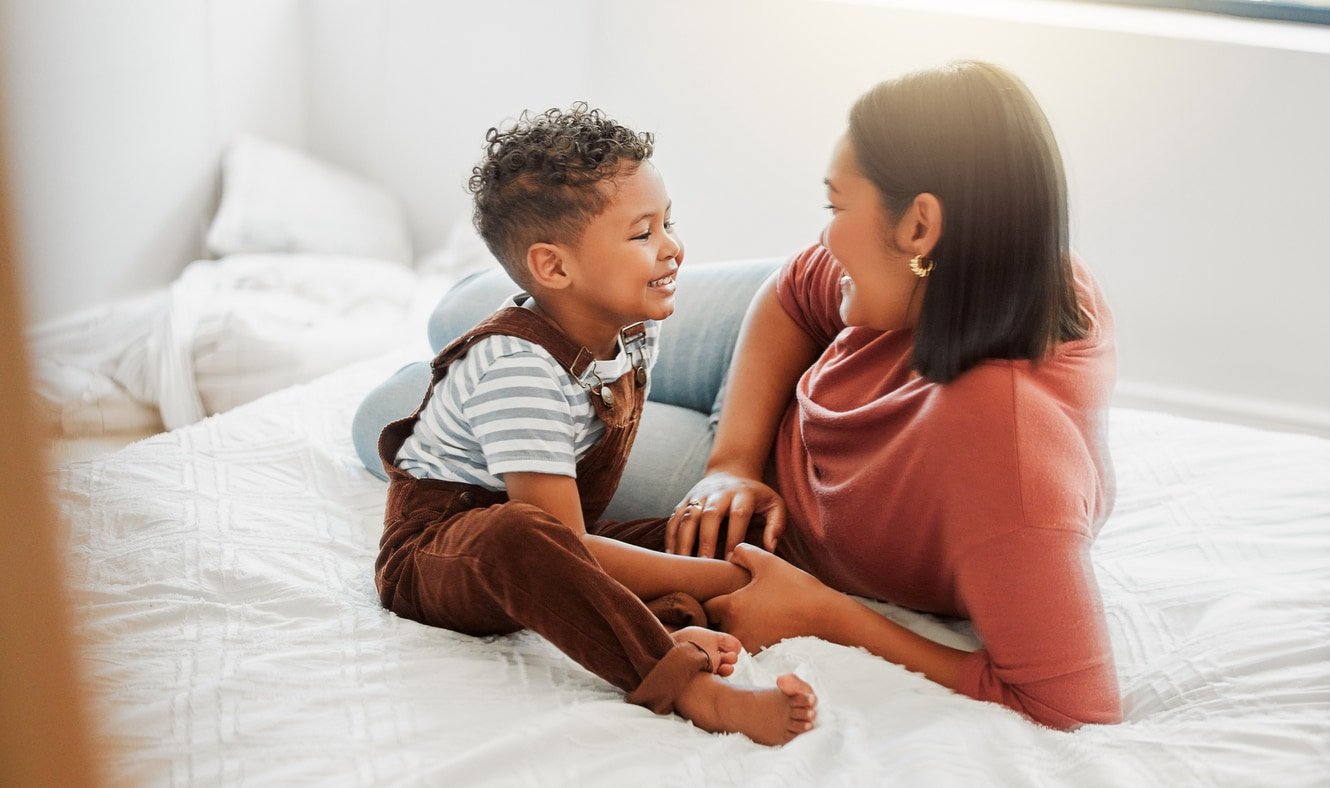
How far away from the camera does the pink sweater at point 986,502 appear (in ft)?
3.16

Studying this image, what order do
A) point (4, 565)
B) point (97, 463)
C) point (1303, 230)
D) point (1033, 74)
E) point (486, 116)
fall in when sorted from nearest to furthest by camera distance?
1. point (4, 565)
2. point (97, 463)
3. point (1303, 230)
4. point (1033, 74)
5. point (486, 116)

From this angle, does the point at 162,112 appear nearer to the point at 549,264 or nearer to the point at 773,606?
the point at 549,264

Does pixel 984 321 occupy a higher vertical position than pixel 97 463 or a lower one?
higher

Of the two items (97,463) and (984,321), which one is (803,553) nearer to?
(984,321)

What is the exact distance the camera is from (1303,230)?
229 centimetres

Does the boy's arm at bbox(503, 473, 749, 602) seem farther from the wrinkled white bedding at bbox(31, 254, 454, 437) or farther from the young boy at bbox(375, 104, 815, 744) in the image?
the wrinkled white bedding at bbox(31, 254, 454, 437)

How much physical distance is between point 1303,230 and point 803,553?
1.63 metres

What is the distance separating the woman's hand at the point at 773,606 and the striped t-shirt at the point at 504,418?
0.21 meters

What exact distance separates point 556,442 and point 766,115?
180cm

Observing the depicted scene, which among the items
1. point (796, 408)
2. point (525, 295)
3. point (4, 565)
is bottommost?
point (796, 408)

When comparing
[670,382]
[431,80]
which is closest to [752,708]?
[670,382]

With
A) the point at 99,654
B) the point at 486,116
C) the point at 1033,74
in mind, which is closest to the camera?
the point at 99,654

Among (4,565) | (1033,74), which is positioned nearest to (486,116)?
(1033,74)

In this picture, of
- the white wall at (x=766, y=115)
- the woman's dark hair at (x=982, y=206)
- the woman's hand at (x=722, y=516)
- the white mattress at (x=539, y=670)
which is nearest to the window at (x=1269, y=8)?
the white wall at (x=766, y=115)
